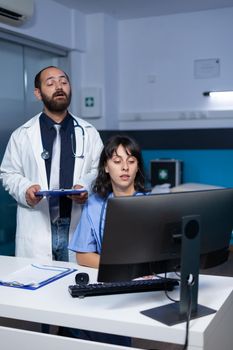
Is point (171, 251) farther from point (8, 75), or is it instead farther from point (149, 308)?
point (8, 75)

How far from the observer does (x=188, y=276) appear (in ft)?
4.40

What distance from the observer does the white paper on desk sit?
1.64 m

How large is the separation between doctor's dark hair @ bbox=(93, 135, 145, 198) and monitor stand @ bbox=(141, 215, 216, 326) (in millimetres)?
656

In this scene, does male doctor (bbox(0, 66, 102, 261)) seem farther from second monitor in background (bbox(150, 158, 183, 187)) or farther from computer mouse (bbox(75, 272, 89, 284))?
second monitor in background (bbox(150, 158, 183, 187))

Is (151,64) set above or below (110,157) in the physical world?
above

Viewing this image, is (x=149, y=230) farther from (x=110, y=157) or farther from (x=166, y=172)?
(x=166, y=172)

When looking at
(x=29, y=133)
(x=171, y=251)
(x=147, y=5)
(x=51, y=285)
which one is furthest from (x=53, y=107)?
(x=147, y=5)

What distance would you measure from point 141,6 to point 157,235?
149 inches

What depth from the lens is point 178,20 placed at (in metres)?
4.95

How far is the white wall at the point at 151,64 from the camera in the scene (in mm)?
4785

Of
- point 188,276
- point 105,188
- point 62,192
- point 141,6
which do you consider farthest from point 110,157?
point 141,6

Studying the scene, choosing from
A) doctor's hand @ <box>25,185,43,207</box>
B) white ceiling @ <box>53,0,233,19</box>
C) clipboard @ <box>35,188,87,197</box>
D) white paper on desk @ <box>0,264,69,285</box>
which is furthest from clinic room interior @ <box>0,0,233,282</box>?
white paper on desk @ <box>0,264,69,285</box>

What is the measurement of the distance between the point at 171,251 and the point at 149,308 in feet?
0.62

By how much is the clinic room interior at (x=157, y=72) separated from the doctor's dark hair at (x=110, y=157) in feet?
8.53
